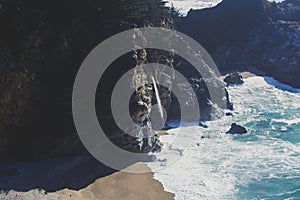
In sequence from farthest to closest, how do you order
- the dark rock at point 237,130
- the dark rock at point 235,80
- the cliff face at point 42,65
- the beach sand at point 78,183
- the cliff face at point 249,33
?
the cliff face at point 249,33 < the dark rock at point 235,80 < the dark rock at point 237,130 < the cliff face at point 42,65 < the beach sand at point 78,183

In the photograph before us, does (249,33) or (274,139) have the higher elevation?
(249,33)

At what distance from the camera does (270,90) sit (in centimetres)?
4406

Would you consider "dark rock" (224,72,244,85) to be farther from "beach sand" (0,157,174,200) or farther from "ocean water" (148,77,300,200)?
"beach sand" (0,157,174,200)

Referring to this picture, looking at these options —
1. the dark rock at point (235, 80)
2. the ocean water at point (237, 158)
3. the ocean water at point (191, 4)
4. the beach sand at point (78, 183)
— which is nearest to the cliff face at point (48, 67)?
the beach sand at point (78, 183)

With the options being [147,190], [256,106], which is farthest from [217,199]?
[256,106]

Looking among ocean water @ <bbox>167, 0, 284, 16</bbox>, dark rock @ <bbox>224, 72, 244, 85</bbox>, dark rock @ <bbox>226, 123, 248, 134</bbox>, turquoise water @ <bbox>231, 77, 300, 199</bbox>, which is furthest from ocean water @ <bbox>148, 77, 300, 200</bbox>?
ocean water @ <bbox>167, 0, 284, 16</bbox>

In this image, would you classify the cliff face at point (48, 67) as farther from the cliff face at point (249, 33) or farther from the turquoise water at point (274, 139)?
the cliff face at point (249, 33)

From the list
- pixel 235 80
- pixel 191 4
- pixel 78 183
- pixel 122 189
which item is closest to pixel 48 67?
pixel 78 183

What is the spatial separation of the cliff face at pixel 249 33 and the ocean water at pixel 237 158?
18.0 meters

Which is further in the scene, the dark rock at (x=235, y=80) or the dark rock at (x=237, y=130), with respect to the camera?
the dark rock at (x=235, y=80)

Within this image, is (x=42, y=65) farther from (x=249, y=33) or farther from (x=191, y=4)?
(x=191, y=4)

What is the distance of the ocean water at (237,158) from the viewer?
806 inches

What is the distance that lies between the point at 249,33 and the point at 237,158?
39669 mm

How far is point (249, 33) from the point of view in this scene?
197 ft
